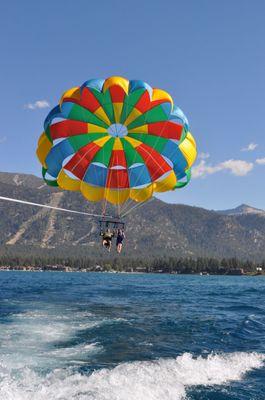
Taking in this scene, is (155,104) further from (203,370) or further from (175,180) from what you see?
(203,370)

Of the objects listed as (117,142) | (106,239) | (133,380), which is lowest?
Result: (133,380)

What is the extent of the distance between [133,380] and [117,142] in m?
18.4

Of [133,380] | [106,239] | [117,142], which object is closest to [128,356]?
[133,380]

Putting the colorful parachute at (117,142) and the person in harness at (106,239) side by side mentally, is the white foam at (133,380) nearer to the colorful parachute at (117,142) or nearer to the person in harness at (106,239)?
the person in harness at (106,239)

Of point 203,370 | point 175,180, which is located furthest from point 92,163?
point 203,370

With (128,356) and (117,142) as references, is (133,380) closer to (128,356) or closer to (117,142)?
(128,356)

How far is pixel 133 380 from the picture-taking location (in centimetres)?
1596

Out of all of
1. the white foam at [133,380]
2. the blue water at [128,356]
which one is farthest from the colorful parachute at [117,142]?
the white foam at [133,380]

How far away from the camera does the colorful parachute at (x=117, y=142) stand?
28.8 meters

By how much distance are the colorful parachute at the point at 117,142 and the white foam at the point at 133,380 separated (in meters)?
14.5

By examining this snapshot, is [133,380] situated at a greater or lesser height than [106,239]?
lesser

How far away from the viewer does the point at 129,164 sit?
31359mm

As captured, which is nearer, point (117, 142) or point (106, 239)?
point (106, 239)

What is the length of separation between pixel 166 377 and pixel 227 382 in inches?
93.9
